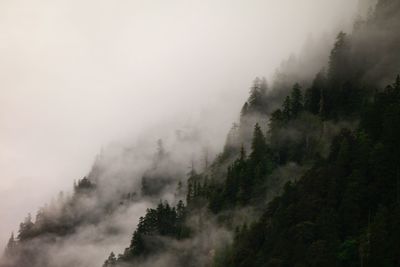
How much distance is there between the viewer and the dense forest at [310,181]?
83375 millimetres

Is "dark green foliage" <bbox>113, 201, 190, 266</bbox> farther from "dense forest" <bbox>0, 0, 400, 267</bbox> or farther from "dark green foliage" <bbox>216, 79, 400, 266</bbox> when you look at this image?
"dark green foliage" <bbox>216, 79, 400, 266</bbox>

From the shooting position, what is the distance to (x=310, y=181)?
98188 mm

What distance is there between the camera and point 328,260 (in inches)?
3125

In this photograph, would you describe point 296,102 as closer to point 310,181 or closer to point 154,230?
point 310,181

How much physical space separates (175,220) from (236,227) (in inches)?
1073

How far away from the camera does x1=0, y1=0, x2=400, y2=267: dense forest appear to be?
8338 centimetres

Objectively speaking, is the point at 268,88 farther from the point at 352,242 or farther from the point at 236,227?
the point at 352,242

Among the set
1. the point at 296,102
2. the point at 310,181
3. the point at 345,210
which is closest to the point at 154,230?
the point at 296,102

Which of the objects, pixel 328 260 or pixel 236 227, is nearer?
pixel 328 260

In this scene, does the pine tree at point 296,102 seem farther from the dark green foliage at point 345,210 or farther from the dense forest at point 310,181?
the dark green foliage at point 345,210

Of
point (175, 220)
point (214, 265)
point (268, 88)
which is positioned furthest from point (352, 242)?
point (268, 88)

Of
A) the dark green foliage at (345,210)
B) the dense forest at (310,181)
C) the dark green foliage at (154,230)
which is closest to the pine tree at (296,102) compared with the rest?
the dense forest at (310,181)

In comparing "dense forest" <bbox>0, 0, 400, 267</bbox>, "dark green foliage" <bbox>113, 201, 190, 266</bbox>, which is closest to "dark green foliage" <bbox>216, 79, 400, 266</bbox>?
"dense forest" <bbox>0, 0, 400, 267</bbox>

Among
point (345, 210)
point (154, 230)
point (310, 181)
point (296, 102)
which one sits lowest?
point (345, 210)
